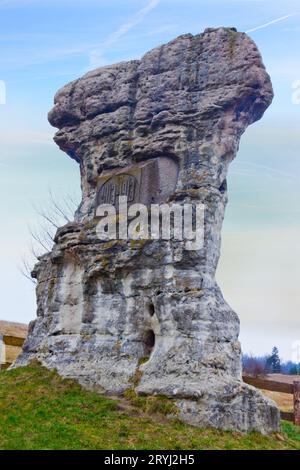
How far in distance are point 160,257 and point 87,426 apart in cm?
483

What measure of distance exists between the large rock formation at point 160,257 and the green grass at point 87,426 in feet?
1.77

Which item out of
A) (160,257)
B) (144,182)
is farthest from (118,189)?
(160,257)

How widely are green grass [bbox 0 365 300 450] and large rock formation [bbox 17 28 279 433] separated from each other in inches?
21.2

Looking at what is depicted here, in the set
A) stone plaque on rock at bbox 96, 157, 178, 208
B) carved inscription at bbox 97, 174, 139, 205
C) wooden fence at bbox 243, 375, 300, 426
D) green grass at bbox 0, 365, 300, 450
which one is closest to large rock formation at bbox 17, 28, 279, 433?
stone plaque on rock at bbox 96, 157, 178, 208

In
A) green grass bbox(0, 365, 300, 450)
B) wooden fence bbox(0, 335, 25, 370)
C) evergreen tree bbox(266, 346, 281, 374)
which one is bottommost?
green grass bbox(0, 365, 300, 450)

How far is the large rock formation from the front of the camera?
14.3 meters

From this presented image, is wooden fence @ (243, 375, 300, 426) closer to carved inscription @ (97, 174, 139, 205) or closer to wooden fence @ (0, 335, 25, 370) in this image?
carved inscription @ (97, 174, 139, 205)

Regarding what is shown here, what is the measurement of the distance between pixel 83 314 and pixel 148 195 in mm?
3855

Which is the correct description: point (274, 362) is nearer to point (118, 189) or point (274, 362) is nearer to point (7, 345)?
point (7, 345)

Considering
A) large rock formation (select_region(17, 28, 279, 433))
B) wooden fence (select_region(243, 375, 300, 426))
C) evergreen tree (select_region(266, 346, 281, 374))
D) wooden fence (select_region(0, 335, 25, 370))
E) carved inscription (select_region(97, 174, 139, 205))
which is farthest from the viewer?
evergreen tree (select_region(266, 346, 281, 374))

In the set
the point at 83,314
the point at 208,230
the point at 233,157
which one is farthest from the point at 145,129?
the point at 83,314

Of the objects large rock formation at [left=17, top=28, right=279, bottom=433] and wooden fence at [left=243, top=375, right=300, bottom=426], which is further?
wooden fence at [left=243, top=375, right=300, bottom=426]

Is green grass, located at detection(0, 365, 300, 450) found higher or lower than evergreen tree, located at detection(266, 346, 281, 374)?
lower

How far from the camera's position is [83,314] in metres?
16.7
